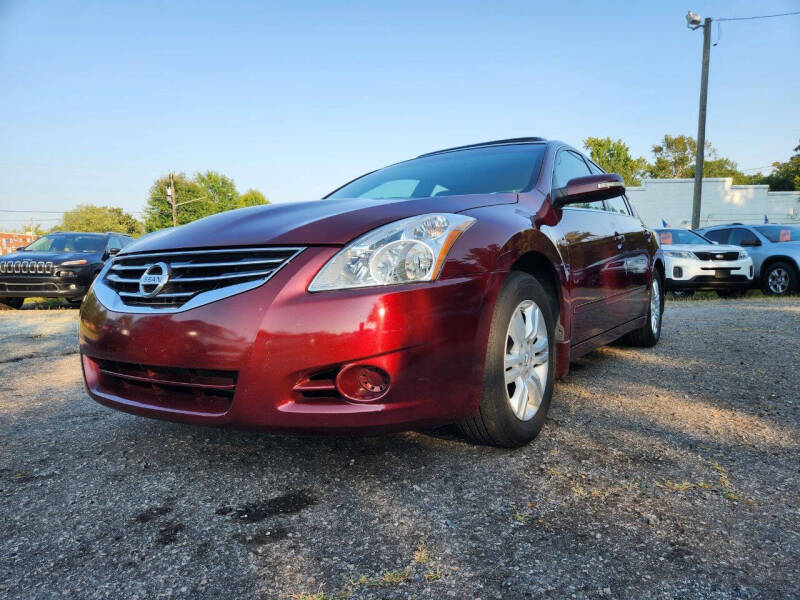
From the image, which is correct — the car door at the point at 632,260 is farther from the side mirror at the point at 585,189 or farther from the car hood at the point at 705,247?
the car hood at the point at 705,247

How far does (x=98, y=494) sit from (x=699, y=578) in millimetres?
1944

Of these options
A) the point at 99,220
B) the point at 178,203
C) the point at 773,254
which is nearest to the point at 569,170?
the point at 773,254

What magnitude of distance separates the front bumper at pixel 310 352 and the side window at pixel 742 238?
10.9m

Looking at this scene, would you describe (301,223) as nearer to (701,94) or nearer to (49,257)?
(49,257)

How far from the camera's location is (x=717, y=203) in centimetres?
2850

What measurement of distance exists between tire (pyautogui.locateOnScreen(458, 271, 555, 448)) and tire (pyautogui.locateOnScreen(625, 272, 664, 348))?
232cm

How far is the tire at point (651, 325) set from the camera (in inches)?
180

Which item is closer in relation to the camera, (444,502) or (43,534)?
(43,534)

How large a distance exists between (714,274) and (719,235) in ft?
6.59

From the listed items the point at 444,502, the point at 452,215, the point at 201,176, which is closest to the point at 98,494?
the point at 444,502

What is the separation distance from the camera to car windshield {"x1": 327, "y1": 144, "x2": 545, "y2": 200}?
2.88 m

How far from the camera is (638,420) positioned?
106 inches

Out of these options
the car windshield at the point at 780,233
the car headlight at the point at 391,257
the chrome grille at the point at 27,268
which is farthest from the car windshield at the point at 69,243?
the car windshield at the point at 780,233

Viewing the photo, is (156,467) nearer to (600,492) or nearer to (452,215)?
(452,215)
